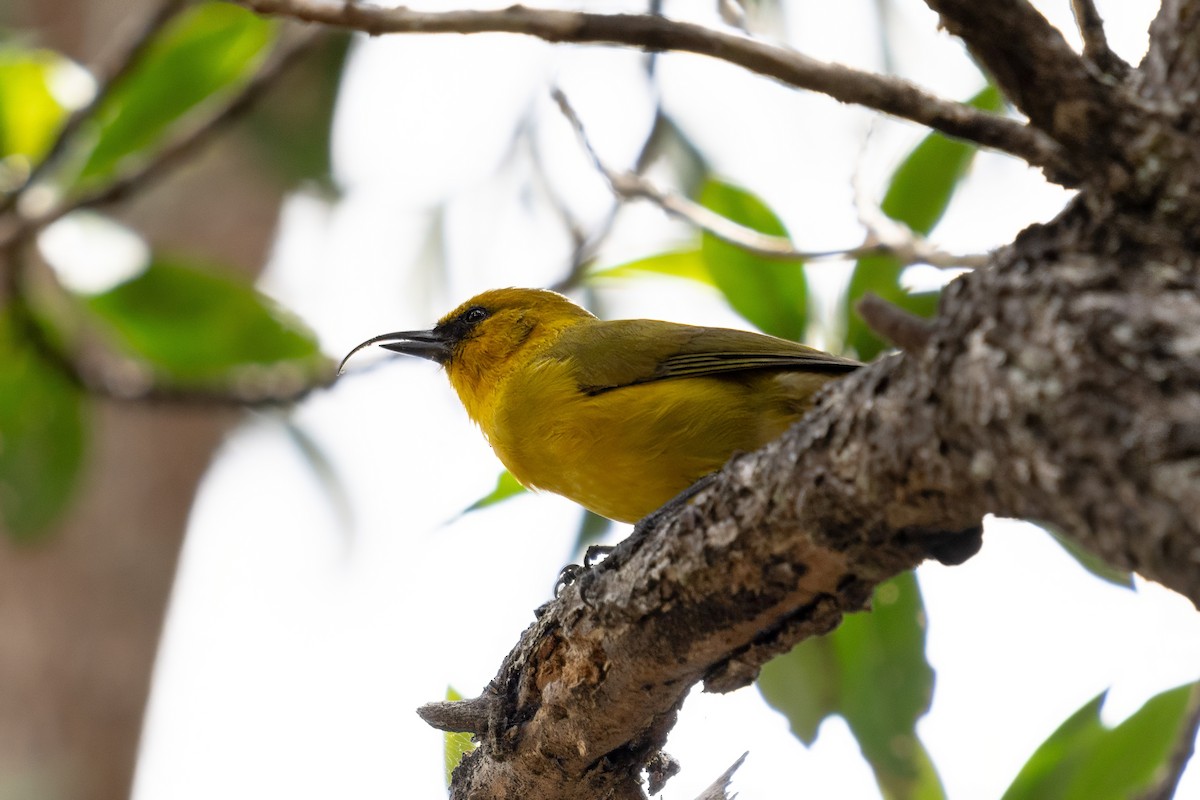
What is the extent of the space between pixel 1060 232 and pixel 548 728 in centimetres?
162

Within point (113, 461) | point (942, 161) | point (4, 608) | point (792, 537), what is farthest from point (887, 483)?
point (113, 461)

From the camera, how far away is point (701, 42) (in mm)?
2193

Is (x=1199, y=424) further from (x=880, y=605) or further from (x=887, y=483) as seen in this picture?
(x=880, y=605)

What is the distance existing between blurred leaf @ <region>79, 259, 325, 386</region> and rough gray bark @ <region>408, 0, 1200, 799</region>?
13.7 ft

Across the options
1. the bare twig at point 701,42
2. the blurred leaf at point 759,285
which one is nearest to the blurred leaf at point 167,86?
the blurred leaf at point 759,285

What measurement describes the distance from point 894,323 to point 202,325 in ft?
16.4

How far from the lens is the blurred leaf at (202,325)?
6.02 m

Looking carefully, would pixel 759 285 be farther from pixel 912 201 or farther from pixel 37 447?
pixel 37 447

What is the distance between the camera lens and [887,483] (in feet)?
5.80

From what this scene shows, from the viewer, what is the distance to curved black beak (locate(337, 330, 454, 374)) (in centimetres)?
514

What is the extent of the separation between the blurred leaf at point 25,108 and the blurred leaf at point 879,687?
4.63 m

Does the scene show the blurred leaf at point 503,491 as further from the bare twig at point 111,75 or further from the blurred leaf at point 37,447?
the blurred leaf at point 37,447

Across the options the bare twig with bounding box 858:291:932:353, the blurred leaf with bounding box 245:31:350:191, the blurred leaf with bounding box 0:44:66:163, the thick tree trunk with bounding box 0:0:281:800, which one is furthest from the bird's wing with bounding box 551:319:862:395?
the blurred leaf with bounding box 245:31:350:191

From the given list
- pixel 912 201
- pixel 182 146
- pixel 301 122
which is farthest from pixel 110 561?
pixel 912 201
